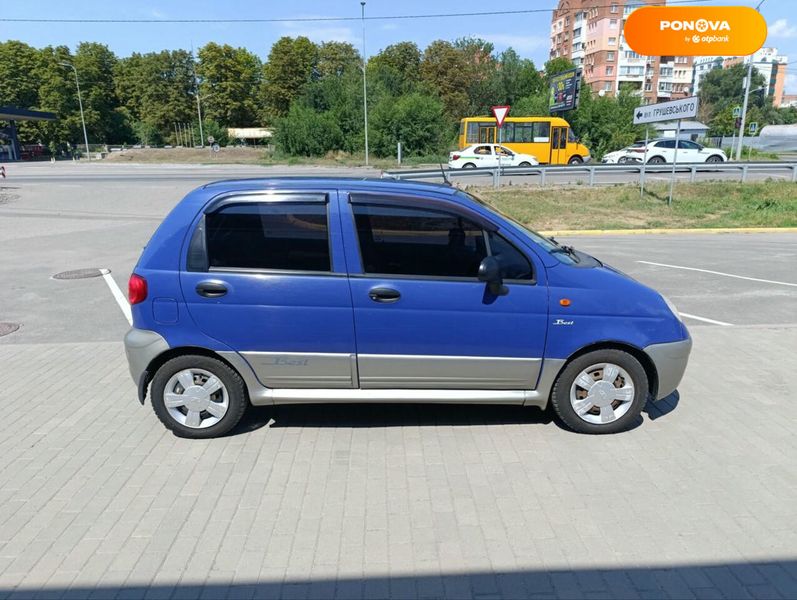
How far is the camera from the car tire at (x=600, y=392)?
12.9 feet

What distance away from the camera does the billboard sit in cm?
4508

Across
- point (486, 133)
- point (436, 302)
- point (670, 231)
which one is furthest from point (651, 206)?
point (486, 133)

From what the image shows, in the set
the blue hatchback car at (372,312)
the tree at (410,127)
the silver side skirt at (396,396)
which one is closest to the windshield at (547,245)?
the blue hatchback car at (372,312)

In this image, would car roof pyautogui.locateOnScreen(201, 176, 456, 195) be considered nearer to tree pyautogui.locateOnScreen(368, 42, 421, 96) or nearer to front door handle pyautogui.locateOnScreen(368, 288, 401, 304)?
front door handle pyautogui.locateOnScreen(368, 288, 401, 304)

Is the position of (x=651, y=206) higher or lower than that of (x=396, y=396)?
lower

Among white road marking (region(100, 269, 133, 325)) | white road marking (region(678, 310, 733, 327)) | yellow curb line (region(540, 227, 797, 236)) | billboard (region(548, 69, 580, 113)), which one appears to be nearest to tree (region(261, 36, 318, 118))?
billboard (region(548, 69, 580, 113))

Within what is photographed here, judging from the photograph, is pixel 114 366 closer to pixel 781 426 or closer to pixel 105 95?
pixel 781 426

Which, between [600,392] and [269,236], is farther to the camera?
[600,392]

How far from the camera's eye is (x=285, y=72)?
78.9 m

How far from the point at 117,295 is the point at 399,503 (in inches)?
252

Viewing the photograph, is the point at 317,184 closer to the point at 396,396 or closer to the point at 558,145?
the point at 396,396

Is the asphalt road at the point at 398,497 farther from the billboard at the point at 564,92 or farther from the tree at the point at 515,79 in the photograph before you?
the tree at the point at 515,79

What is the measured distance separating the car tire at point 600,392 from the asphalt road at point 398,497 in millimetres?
145

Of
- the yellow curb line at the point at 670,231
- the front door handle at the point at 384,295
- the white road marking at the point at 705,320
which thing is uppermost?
the front door handle at the point at 384,295
